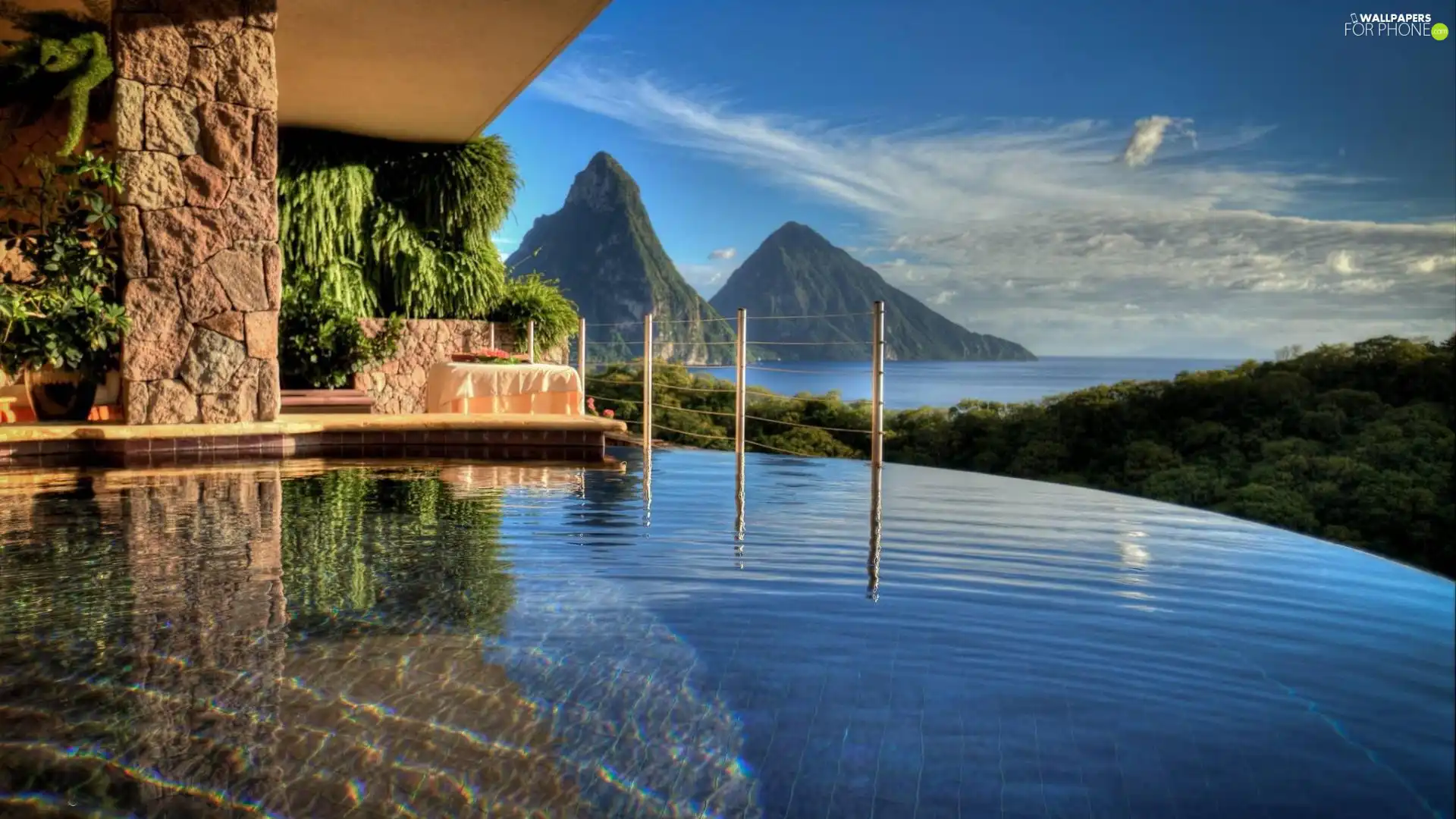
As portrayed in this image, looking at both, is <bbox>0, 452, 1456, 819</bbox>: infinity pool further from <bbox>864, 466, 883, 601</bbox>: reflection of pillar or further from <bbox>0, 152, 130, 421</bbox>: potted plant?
<bbox>0, 152, 130, 421</bbox>: potted plant

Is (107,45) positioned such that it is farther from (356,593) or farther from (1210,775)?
(1210,775)

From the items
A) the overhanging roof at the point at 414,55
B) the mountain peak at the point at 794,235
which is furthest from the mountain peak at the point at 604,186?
the overhanging roof at the point at 414,55

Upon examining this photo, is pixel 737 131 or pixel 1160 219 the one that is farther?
pixel 737 131

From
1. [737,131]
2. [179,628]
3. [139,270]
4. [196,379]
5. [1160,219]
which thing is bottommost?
[179,628]

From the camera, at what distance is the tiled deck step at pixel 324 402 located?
762 centimetres

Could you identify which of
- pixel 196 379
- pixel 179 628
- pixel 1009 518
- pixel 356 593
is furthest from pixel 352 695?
pixel 196 379

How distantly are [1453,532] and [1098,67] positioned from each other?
30633mm

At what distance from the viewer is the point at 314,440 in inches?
229

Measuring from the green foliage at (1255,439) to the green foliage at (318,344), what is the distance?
2.49 meters

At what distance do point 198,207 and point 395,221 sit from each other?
4.39 metres

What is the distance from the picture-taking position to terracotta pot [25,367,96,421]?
581 centimetres

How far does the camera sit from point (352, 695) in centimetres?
176

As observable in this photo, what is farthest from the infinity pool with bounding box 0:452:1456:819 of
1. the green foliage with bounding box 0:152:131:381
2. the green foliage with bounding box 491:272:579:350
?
the green foliage with bounding box 491:272:579:350

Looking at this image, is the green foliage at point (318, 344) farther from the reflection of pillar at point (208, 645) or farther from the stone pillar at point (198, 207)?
the reflection of pillar at point (208, 645)
